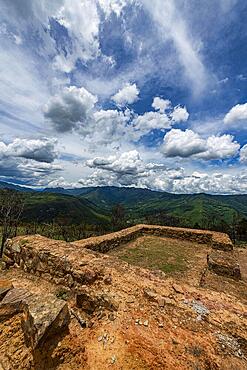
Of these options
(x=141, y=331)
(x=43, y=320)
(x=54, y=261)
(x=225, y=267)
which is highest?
(x=54, y=261)

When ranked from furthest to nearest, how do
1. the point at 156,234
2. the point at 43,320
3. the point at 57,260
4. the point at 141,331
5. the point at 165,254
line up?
the point at 156,234 < the point at 165,254 < the point at 57,260 < the point at 141,331 < the point at 43,320

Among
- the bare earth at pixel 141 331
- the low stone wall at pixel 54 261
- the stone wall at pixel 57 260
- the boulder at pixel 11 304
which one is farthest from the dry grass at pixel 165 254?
the boulder at pixel 11 304

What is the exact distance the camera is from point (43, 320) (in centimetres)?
371

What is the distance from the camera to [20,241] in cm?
795

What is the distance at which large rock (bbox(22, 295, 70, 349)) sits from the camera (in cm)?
359

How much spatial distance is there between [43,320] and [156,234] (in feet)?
44.6

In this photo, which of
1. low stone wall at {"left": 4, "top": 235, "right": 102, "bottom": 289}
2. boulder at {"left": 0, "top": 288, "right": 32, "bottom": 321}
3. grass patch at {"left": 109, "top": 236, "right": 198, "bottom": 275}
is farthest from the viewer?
grass patch at {"left": 109, "top": 236, "right": 198, "bottom": 275}

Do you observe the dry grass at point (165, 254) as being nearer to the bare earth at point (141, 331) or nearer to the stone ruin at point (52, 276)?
the stone ruin at point (52, 276)

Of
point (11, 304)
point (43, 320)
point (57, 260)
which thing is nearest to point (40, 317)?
point (43, 320)

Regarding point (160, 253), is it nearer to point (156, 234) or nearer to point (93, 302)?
point (156, 234)

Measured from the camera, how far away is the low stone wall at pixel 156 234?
11264mm

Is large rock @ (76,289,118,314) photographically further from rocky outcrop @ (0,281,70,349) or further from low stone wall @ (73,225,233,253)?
low stone wall @ (73,225,233,253)

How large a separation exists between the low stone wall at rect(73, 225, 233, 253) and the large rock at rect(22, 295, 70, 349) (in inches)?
246

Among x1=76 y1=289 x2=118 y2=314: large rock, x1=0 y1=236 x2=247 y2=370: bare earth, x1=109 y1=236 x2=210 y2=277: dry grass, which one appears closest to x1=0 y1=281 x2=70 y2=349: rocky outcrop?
x1=0 y1=236 x2=247 y2=370: bare earth
